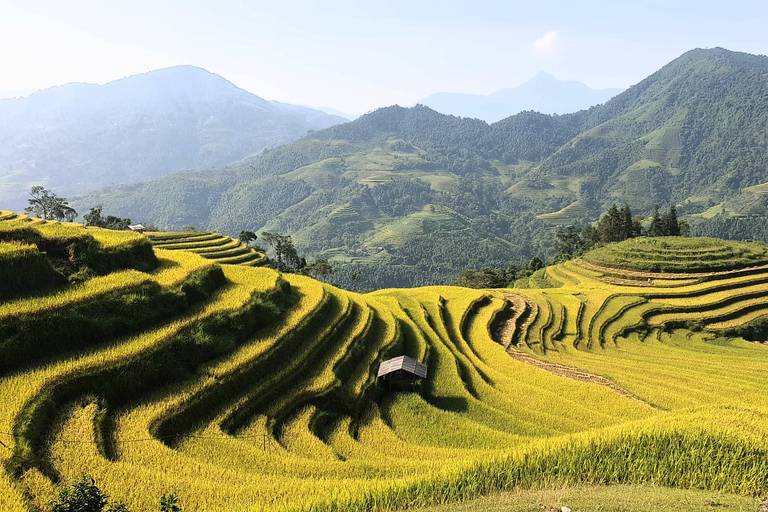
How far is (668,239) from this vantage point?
2157 inches

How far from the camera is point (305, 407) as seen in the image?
13812 mm

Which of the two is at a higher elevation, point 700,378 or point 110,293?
point 110,293

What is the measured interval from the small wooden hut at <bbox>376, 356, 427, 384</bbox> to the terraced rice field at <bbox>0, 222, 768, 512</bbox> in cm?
50

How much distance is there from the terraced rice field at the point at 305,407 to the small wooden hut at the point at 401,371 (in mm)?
503

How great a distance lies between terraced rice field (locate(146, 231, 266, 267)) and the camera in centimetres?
4870

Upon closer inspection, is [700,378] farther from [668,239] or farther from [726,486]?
[668,239]

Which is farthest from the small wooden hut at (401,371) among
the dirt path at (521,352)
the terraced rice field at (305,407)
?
the dirt path at (521,352)

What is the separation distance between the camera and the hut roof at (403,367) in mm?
16484

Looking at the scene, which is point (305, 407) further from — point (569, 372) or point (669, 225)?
point (669, 225)

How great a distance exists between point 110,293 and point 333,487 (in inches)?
407

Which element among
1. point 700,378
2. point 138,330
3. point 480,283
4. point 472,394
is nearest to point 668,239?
point 480,283

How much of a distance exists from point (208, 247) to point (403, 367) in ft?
144

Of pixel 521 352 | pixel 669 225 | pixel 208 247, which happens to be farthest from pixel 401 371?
pixel 669 225

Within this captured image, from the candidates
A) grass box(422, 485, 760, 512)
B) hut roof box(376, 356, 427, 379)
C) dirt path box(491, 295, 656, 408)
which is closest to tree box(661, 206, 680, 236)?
dirt path box(491, 295, 656, 408)
